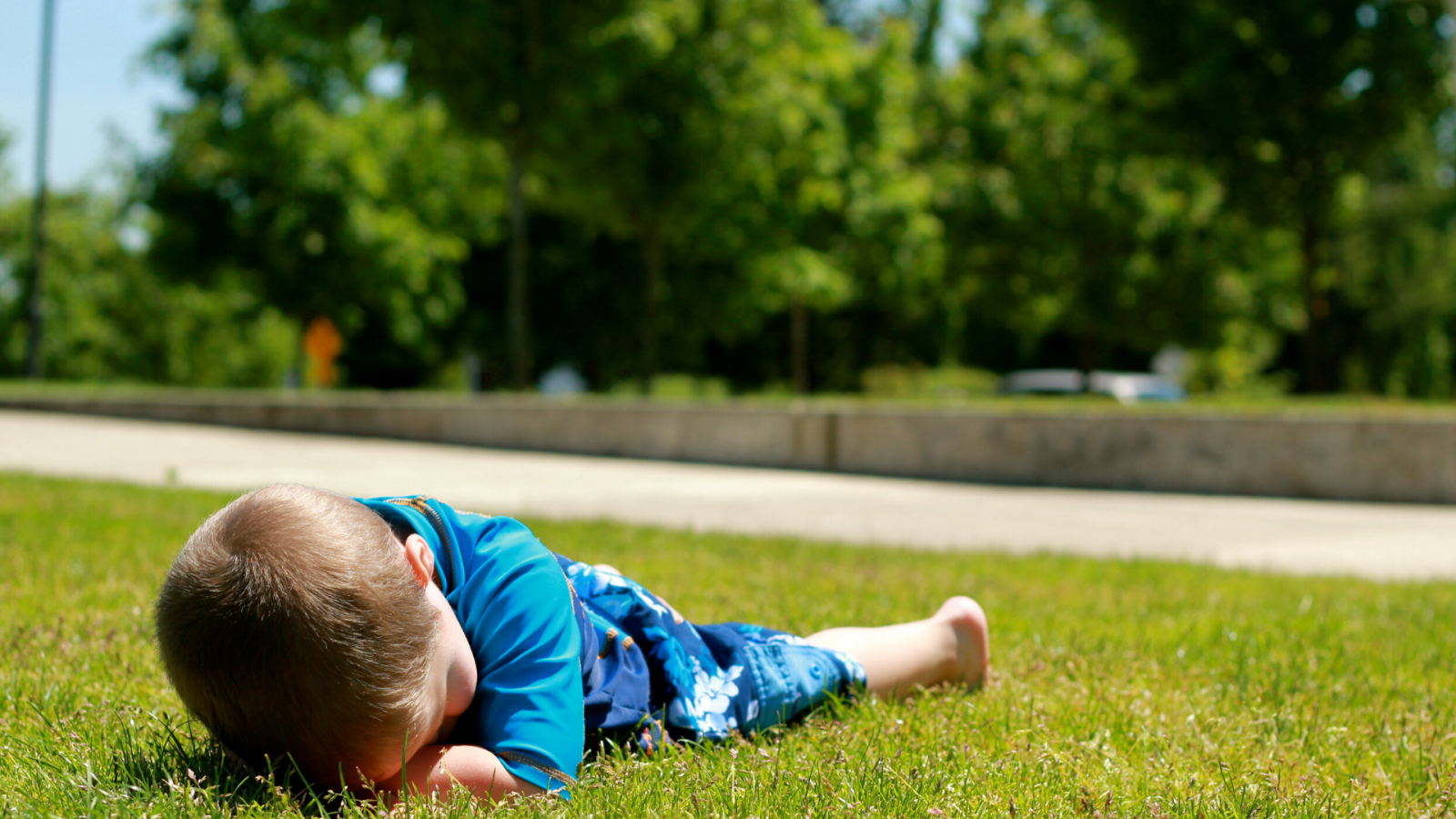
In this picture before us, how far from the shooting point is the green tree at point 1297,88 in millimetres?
17375

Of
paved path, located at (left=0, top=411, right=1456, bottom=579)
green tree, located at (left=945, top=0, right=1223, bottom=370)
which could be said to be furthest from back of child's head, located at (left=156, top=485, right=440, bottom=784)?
green tree, located at (left=945, top=0, right=1223, bottom=370)

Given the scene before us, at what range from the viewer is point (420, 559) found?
2049 mm

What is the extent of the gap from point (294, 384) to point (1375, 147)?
22.9 metres

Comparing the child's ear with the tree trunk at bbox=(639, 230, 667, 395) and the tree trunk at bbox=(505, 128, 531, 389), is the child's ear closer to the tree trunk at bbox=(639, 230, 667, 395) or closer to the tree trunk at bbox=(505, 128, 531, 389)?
the tree trunk at bbox=(505, 128, 531, 389)

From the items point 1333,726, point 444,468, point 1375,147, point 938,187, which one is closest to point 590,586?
point 1333,726

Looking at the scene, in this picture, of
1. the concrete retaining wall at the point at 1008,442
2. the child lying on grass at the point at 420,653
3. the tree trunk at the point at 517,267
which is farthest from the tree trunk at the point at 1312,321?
the child lying on grass at the point at 420,653

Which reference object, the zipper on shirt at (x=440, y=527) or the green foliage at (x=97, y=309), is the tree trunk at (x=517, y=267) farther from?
the green foliage at (x=97, y=309)

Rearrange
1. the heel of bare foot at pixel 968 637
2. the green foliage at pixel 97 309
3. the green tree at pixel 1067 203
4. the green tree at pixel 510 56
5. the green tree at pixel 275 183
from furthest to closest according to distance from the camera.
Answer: the green foliage at pixel 97 309 → the green tree at pixel 275 183 → the green tree at pixel 1067 203 → the green tree at pixel 510 56 → the heel of bare foot at pixel 968 637

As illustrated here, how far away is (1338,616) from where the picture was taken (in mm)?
4574

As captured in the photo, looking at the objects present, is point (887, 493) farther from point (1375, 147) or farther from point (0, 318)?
point (0, 318)

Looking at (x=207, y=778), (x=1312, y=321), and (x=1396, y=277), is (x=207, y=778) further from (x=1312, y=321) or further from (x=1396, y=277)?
(x=1396, y=277)

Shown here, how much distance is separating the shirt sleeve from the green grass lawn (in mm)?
95

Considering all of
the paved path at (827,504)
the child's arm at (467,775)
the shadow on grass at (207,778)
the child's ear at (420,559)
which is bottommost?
the paved path at (827,504)

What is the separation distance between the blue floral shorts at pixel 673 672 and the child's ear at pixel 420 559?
1.43 feet
